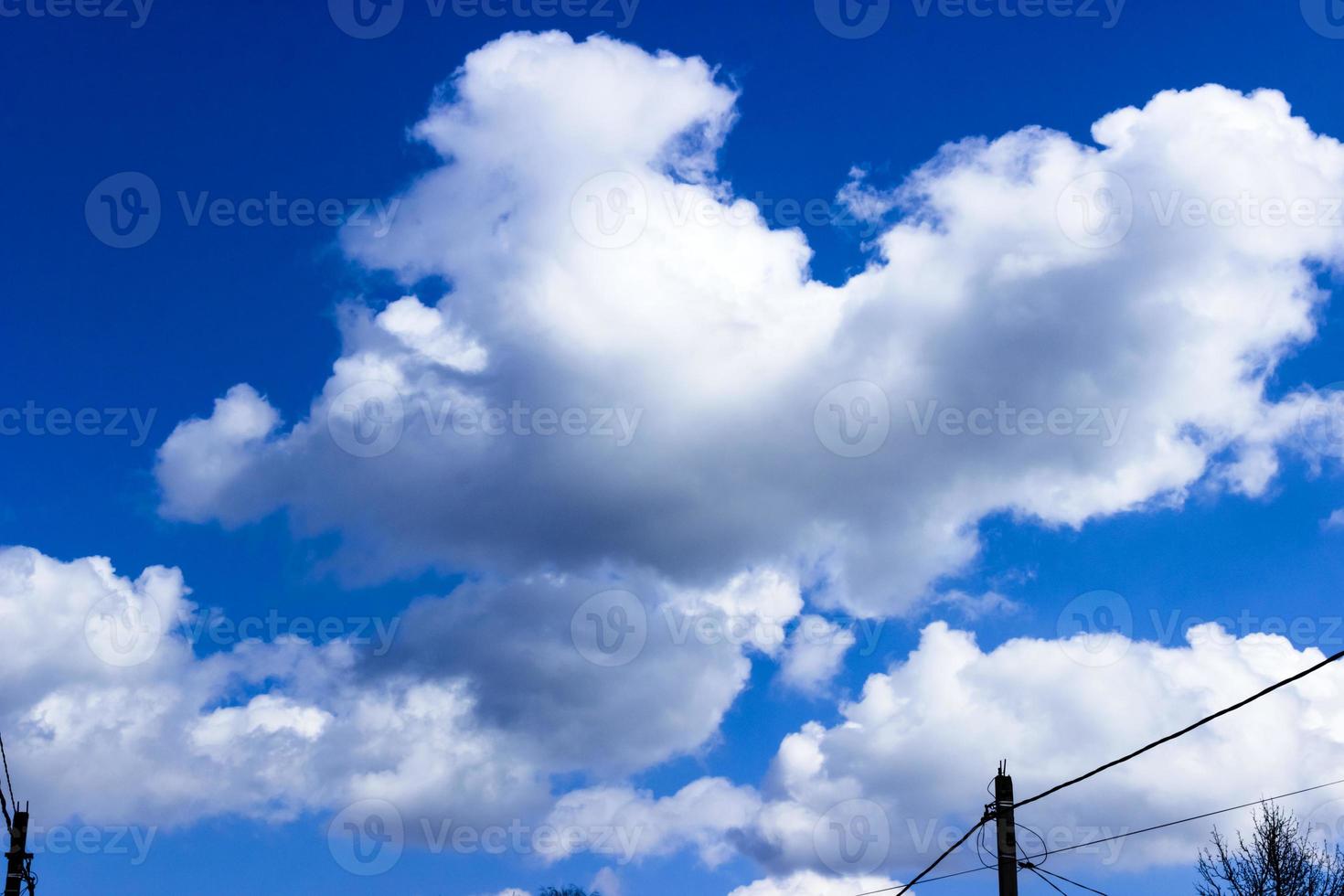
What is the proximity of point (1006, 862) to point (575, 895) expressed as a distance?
103681mm

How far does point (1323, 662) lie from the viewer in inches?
538

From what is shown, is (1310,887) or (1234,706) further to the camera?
(1310,887)

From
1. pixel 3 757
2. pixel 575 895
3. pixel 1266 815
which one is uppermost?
pixel 575 895

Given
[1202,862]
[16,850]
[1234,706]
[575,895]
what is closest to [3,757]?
[16,850]

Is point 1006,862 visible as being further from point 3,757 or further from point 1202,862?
point 1202,862

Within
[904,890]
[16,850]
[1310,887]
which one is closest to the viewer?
[904,890]

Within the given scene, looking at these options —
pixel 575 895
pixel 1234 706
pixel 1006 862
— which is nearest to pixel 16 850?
pixel 1006 862

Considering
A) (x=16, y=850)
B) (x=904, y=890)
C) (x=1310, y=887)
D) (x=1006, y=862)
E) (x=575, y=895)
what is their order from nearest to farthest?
(x=1006, y=862) < (x=904, y=890) < (x=16, y=850) < (x=1310, y=887) < (x=575, y=895)

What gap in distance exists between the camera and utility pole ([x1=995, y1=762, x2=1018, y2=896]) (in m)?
19.8

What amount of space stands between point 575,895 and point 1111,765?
348 ft

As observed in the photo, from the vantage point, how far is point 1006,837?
2025cm

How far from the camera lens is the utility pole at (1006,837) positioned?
19828mm

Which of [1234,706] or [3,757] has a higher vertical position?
[3,757]

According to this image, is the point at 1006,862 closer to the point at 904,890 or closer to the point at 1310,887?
the point at 904,890
